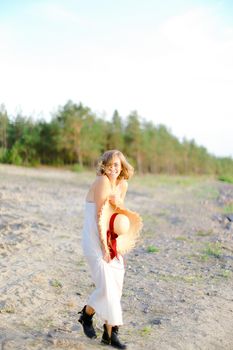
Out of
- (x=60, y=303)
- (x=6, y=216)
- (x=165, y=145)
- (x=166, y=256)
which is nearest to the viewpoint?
(x=60, y=303)

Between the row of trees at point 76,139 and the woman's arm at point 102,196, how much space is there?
108 ft

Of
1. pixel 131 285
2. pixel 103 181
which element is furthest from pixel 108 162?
pixel 131 285

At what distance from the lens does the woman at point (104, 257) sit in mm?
4785

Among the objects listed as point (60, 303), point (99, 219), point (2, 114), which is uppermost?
point (2, 114)

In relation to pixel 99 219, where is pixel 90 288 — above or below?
below

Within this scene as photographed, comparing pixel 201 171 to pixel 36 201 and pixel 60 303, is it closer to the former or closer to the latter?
pixel 36 201

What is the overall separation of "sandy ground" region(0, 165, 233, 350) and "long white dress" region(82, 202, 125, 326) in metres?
0.39

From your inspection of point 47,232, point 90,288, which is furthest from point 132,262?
point 47,232

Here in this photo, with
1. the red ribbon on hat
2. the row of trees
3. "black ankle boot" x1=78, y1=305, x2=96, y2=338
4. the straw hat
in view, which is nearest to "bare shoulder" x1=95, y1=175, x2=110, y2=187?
the straw hat

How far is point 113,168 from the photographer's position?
4902 mm

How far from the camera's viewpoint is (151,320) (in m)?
5.95

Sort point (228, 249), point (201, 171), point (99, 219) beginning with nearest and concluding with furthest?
point (99, 219), point (228, 249), point (201, 171)

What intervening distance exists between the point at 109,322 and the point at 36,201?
35.2 ft

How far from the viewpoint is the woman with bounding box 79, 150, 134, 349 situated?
4785 mm
